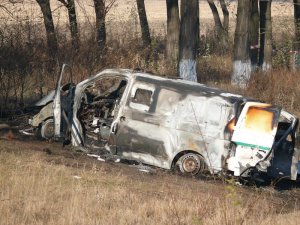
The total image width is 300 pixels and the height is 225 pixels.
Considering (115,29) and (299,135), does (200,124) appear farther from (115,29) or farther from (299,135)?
(115,29)

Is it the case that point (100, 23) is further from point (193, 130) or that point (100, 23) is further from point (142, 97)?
point (193, 130)

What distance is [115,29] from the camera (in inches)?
923

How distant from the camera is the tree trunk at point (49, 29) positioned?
1773 centimetres

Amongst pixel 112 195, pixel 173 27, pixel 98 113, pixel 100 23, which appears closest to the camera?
pixel 112 195

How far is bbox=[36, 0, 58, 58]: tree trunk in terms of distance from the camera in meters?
17.7

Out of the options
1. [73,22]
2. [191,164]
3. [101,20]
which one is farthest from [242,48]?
[191,164]

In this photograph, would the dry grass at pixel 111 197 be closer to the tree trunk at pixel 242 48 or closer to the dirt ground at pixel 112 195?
the dirt ground at pixel 112 195

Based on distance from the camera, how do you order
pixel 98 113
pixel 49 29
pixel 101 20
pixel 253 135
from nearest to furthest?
pixel 253 135 < pixel 98 113 < pixel 49 29 < pixel 101 20

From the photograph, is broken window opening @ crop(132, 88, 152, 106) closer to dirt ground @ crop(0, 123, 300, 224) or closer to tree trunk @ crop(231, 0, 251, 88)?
dirt ground @ crop(0, 123, 300, 224)

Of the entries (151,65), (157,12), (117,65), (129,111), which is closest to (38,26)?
(117,65)

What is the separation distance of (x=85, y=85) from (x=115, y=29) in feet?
36.9

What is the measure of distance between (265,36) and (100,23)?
825 cm

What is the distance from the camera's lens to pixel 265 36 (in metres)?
25.1

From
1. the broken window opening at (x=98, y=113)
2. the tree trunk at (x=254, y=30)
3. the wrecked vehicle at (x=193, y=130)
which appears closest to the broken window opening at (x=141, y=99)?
the wrecked vehicle at (x=193, y=130)
